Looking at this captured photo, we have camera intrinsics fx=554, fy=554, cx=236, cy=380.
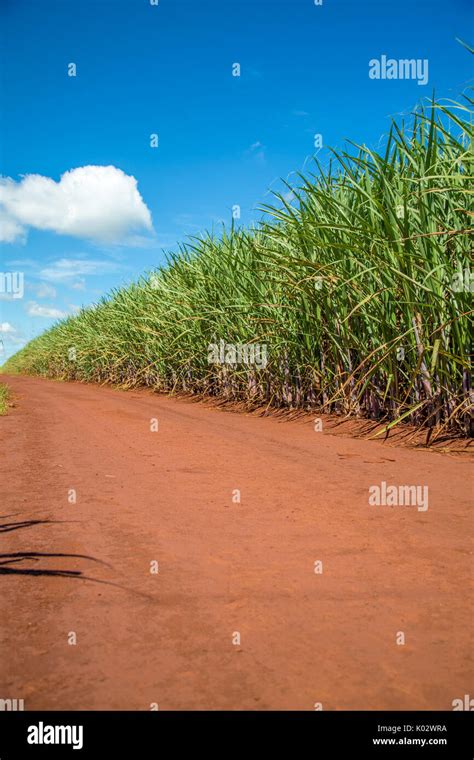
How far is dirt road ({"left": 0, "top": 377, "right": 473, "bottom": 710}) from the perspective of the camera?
39.0 inches

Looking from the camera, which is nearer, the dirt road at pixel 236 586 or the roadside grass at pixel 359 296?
the dirt road at pixel 236 586

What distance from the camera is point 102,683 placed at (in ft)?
3.25

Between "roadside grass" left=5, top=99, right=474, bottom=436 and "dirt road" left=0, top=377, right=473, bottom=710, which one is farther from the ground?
"roadside grass" left=5, top=99, right=474, bottom=436

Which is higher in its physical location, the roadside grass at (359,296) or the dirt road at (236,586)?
the roadside grass at (359,296)

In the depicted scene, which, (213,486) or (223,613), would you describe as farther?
(213,486)

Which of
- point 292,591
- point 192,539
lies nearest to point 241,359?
point 192,539

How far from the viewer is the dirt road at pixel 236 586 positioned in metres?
0.99

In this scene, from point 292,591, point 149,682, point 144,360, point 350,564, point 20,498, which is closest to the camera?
point 149,682

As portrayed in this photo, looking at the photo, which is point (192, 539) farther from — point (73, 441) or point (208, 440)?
point (73, 441)

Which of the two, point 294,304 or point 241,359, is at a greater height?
point 294,304

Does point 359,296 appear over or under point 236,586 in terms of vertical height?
over

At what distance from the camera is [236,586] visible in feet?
4.51

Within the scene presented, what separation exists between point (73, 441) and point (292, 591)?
2.48 m

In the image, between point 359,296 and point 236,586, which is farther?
point 359,296
